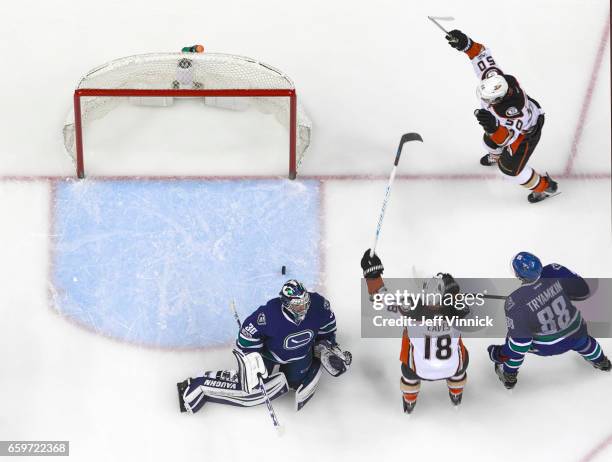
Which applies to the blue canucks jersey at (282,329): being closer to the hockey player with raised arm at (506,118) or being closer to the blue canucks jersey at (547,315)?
the blue canucks jersey at (547,315)

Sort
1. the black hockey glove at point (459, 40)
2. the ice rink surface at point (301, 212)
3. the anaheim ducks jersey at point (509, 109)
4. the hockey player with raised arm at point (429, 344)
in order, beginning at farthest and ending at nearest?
the black hockey glove at point (459, 40) → the anaheim ducks jersey at point (509, 109) → the ice rink surface at point (301, 212) → the hockey player with raised arm at point (429, 344)

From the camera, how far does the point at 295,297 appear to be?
5922 mm

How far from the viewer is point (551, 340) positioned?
614 cm

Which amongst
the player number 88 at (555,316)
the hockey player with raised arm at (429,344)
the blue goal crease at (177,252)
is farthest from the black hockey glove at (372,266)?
the player number 88 at (555,316)

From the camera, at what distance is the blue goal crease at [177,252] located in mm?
6578

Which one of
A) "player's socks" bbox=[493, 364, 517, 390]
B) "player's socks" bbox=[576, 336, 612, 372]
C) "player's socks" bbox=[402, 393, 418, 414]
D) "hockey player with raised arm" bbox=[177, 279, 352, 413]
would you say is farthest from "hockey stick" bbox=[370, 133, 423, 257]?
"player's socks" bbox=[576, 336, 612, 372]

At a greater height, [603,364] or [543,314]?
[543,314]

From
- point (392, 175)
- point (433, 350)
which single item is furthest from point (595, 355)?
point (392, 175)

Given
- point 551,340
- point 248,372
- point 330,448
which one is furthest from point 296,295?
point 551,340

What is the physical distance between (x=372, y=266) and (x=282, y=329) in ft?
1.70

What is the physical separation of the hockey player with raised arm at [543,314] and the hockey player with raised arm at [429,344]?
0.24m

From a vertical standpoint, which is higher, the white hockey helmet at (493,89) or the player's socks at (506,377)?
the white hockey helmet at (493,89)

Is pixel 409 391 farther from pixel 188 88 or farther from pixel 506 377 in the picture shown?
pixel 188 88

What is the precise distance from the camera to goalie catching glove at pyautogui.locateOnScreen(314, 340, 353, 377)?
6.18 metres
